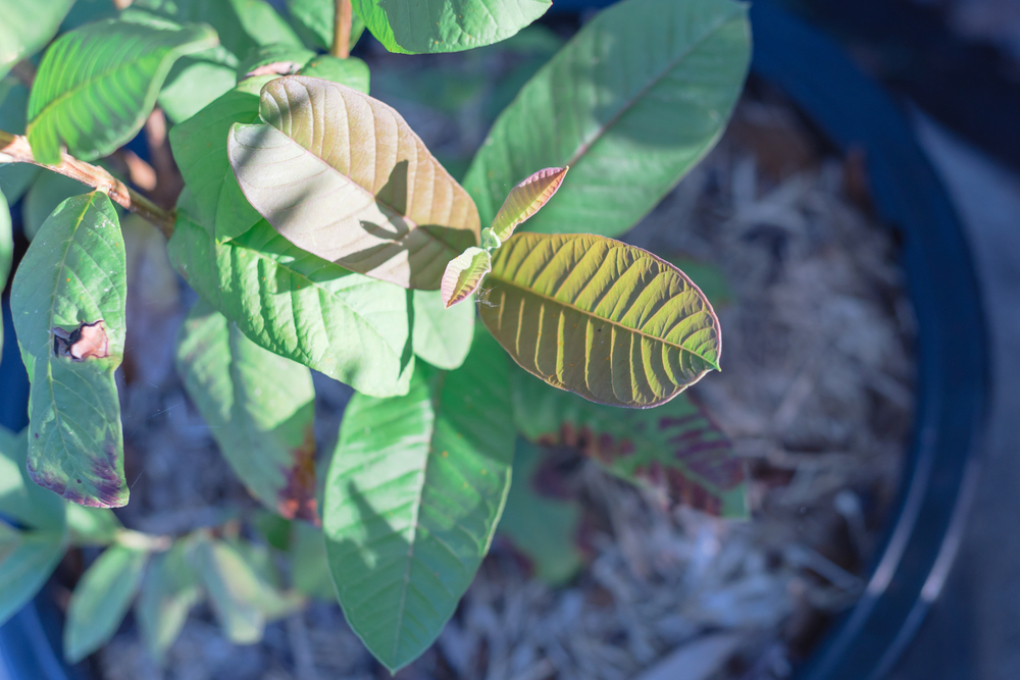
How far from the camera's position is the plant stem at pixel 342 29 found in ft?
2.50

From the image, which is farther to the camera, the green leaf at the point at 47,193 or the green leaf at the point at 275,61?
the green leaf at the point at 47,193

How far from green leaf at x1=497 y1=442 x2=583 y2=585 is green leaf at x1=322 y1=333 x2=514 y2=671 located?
0.44 meters

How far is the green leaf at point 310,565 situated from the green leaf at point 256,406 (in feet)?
1.16

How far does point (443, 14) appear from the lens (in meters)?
0.59

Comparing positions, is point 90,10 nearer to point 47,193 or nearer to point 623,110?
point 47,193

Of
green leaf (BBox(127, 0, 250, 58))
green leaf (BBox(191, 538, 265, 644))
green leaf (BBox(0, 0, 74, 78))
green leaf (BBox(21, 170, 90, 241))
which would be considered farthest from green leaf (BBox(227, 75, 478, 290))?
green leaf (BBox(191, 538, 265, 644))

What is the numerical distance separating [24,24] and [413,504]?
654 mm

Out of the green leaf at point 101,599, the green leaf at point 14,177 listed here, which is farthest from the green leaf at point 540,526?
the green leaf at point 14,177

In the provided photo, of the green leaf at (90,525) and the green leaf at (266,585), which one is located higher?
the green leaf at (90,525)

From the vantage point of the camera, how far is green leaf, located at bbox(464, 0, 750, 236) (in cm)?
92

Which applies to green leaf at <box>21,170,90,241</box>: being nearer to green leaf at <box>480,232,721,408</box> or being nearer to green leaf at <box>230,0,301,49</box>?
green leaf at <box>230,0,301,49</box>

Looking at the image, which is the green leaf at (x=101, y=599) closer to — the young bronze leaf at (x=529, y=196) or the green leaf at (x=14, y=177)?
the green leaf at (x=14, y=177)

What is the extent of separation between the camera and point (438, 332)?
29.6 inches

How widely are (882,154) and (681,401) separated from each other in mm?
876
